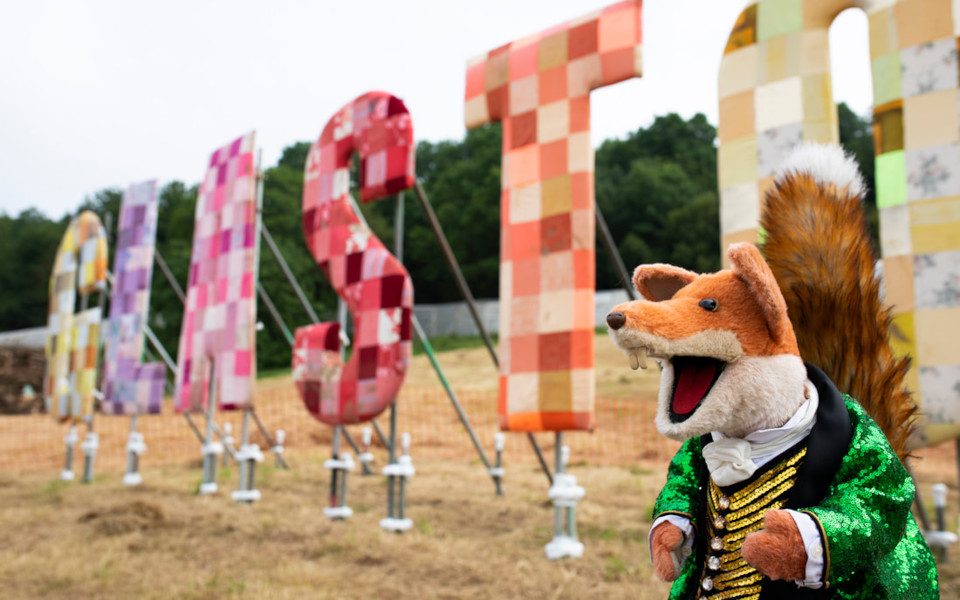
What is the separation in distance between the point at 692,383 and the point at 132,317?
6862 mm

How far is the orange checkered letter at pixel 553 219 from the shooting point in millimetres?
3986

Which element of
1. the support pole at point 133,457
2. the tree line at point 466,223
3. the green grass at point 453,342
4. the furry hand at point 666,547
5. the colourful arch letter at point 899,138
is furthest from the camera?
the green grass at point 453,342

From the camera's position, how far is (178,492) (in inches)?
263

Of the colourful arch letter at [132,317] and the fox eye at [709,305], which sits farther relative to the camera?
the colourful arch letter at [132,317]

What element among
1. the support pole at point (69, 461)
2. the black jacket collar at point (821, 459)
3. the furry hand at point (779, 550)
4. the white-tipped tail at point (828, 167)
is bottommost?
the support pole at point (69, 461)

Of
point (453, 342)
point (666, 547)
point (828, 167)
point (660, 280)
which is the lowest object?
point (666, 547)

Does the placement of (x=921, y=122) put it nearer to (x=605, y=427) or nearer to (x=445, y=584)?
(x=445, y=584)

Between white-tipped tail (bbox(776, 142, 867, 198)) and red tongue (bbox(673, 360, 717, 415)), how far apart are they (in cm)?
60

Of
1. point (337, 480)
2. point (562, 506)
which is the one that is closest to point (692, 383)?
point (562, 506)

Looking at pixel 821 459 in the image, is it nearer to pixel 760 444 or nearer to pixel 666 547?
pixel 760 444

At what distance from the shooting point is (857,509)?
1377 mm

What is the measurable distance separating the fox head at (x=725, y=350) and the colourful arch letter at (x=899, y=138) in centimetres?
194

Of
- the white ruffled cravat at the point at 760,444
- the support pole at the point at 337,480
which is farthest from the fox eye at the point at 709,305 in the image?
the support pole at the point at 337,480

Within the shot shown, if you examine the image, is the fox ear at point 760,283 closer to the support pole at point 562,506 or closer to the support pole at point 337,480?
the support pole at point 562,506
